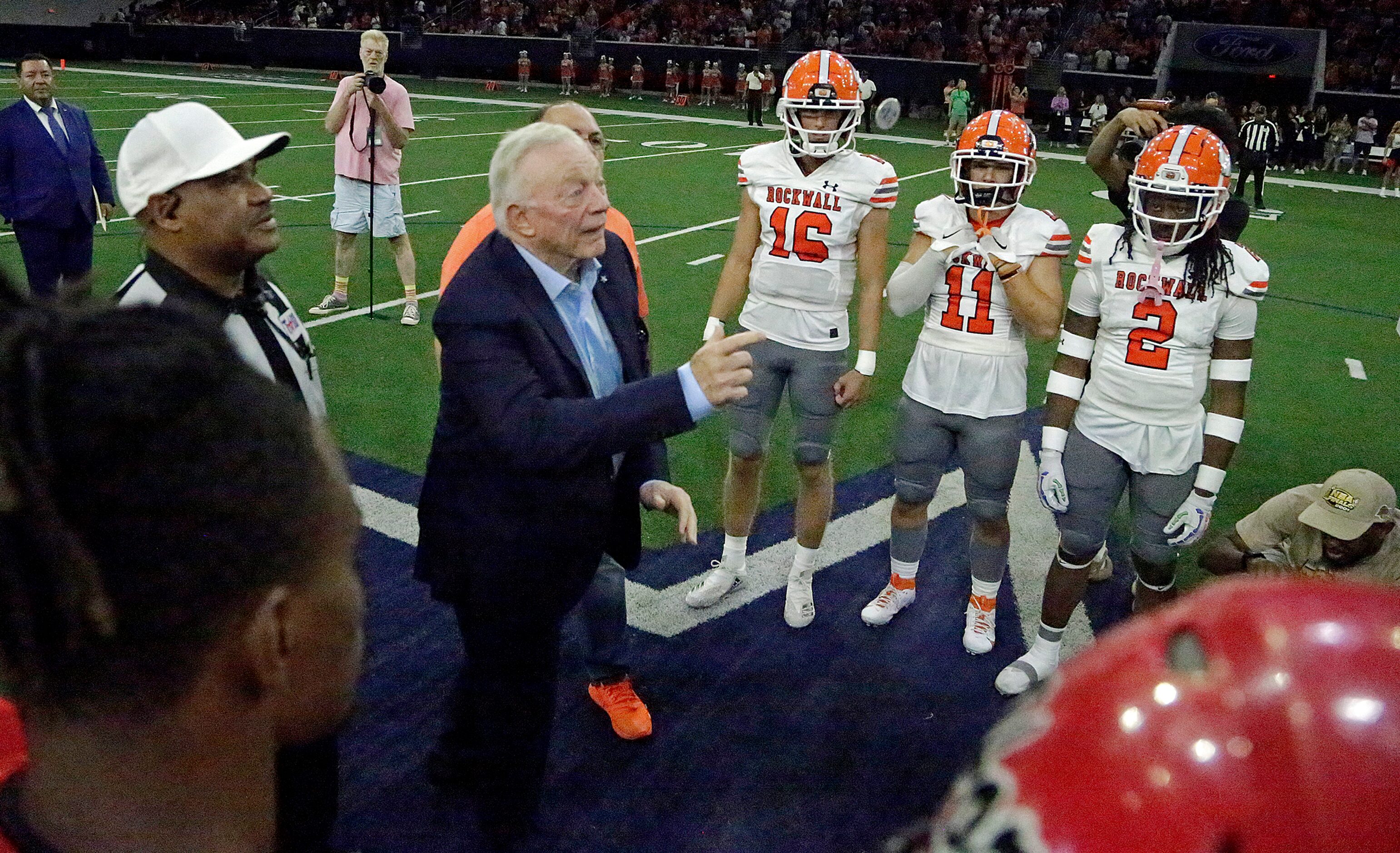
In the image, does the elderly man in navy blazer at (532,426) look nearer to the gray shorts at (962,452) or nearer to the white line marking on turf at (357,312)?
the gray shorts at (962,452)

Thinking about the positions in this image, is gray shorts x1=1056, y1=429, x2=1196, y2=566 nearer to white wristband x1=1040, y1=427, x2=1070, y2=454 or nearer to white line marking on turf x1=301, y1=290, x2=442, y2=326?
white wristband x1=1040, y1=427, x2=1070, y2=454

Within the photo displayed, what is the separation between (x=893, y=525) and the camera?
4289 millimetres

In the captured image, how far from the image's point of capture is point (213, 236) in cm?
266

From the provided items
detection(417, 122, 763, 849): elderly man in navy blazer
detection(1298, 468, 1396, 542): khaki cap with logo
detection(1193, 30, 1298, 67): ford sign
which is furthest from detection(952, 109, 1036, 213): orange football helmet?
detection(1193, 30, 1298, 67): ford sign

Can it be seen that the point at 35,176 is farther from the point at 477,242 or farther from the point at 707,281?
the point at 707,281

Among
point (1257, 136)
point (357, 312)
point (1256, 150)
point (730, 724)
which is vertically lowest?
point (730, 724)

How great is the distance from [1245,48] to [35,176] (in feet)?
90.9

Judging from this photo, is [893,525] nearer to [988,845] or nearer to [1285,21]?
[988,845]

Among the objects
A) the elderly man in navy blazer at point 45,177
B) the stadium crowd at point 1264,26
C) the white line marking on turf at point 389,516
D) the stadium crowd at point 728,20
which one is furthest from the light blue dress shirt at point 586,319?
the stadium crowd at point 728,20

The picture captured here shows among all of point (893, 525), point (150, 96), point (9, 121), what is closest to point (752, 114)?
point (150, 96)

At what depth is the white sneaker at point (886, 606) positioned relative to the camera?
4320 mm

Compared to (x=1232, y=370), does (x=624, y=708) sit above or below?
below

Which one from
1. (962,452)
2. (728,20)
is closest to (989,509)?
(962,452)

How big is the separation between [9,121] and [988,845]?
7576 mm
